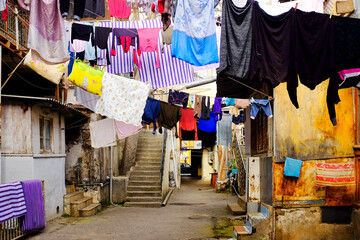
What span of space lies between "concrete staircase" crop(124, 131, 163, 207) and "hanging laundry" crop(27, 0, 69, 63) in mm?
10899

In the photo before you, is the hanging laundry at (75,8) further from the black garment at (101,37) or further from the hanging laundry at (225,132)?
the hanging laundry at (225,132)

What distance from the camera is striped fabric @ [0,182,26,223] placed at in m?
9.03

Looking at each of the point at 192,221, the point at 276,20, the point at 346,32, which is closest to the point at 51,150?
the point at 192,221

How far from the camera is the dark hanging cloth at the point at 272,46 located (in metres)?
6.72

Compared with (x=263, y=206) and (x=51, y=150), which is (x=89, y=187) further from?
(x=263, y=206)

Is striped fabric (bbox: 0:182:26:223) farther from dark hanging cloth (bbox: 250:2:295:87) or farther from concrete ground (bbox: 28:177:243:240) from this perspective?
dark hanging cloth (bbox: 250:2:295:87)

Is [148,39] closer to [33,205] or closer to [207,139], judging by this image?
[33,205]

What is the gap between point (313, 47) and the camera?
22.4ft

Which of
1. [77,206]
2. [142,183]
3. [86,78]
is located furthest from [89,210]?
[86,78]

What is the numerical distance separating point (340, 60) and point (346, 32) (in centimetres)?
56

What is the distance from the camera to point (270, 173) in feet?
32.4

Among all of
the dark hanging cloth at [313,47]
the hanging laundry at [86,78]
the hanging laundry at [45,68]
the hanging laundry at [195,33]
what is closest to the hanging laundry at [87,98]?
the hanging laundry at [86,78]

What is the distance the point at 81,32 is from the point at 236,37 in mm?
5223

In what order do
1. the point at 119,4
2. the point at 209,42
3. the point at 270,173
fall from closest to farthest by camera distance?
1. the point at 209,42
2. the point at 270,173
3. the point at 119,4
